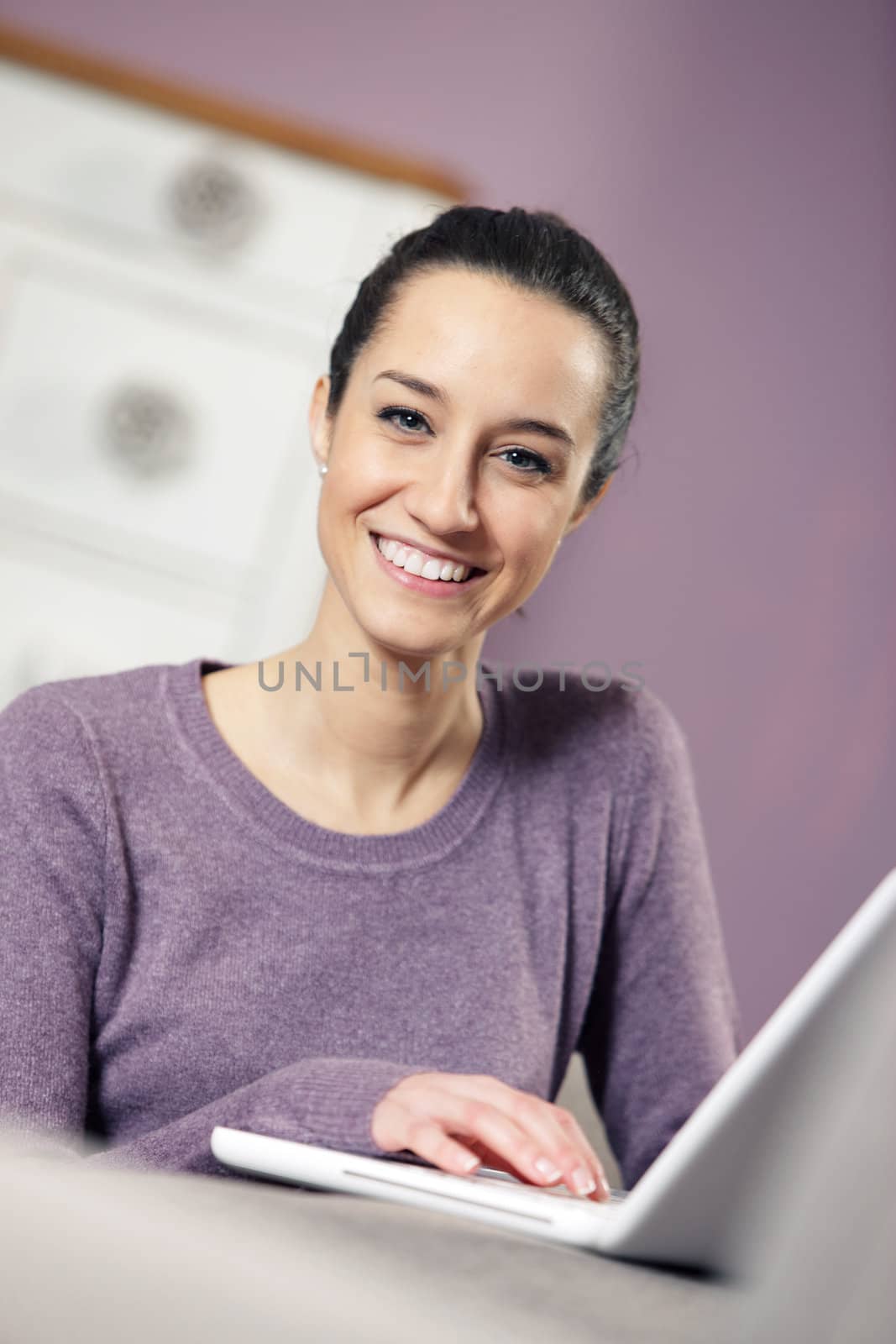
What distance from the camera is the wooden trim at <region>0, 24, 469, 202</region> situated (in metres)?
2.88

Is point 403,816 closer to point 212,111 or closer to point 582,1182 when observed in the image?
point 582,1182

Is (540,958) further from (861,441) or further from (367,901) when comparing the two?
(861,441)

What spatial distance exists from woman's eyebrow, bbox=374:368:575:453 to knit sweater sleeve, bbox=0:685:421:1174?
386 millimetres

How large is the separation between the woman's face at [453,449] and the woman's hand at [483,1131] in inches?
20.0

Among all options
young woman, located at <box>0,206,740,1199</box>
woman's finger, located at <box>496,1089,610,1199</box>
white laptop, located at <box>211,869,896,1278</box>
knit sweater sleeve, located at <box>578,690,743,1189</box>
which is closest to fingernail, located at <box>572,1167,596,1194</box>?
woman's finger, located at <box>496,1089,610,1199</box>

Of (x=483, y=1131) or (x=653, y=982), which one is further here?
(x=653, y=982)

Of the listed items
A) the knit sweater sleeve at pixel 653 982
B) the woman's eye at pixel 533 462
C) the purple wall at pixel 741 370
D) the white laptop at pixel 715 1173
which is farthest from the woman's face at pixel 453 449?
the purple wall at pixel 741 370

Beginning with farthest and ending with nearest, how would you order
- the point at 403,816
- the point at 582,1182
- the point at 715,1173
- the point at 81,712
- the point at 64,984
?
the point at 403,816 < the point at 81,712 < the point at 64,984 < the point at 582,1182 < the point at 715,1173

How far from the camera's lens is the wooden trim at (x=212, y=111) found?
2875 millimetres

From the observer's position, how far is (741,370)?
10.5 ft

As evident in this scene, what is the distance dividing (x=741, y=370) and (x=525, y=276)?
2081 millimetres

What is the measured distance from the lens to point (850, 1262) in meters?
0.36

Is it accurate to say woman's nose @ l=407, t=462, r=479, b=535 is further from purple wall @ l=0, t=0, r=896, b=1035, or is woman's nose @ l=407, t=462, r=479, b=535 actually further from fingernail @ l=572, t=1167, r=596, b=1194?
purple wall @ l=0, t=0, r=896, b=1035

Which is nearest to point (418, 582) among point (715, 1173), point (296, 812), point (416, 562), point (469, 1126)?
point (416, 562)
